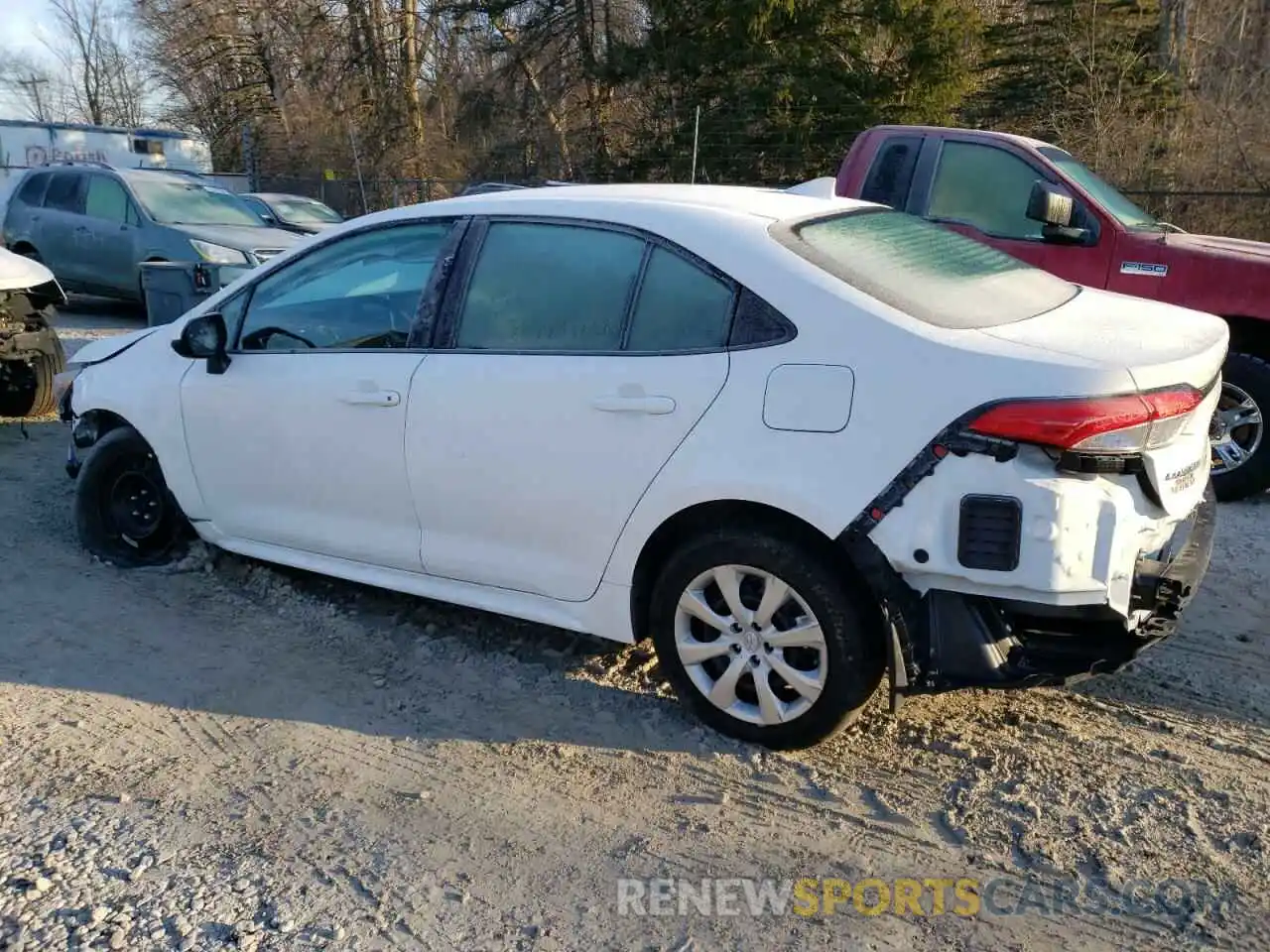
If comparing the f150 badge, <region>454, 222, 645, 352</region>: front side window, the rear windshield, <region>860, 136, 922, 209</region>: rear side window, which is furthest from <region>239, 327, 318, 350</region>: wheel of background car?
the f150 badge

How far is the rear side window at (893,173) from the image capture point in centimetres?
695

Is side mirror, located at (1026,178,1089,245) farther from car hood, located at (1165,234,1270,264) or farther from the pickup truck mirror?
car hood, located at (1165,234,1270,264)

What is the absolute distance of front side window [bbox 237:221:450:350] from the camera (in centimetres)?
411

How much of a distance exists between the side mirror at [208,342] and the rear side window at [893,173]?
13.8ft

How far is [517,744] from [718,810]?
29.4 inches

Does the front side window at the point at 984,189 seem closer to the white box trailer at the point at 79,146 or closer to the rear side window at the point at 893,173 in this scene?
the rear side window at the point at 893,173

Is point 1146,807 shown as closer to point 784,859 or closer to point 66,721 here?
point 784,859

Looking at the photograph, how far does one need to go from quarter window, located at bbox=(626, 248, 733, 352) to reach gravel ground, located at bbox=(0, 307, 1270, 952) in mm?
1278

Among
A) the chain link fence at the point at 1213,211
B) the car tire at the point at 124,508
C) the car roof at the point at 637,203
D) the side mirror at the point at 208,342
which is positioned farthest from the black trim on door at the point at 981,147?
the chain link fence at the point at 1213,211

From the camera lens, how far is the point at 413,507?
3.97 m

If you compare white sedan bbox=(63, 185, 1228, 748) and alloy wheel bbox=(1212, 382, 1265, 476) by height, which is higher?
white sedan bbox=(63, 185, 1228, 748)

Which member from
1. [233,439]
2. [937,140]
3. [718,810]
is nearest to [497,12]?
[937,140]

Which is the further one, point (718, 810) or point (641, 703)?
point (641, 703)

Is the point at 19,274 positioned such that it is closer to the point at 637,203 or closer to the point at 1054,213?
the point at 637,203
